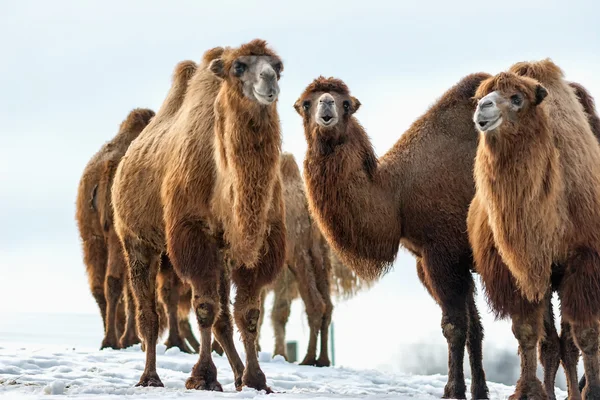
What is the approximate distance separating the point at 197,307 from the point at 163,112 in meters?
2.71

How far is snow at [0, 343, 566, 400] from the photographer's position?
923cm

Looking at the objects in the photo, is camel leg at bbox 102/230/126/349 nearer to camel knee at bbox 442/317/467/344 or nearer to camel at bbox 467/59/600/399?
camel knee at bbox 442/317/467/344

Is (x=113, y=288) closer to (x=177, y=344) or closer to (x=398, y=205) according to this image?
(x=177, y=344)

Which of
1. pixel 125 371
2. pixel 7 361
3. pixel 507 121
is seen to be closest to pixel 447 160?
pixel 507 121

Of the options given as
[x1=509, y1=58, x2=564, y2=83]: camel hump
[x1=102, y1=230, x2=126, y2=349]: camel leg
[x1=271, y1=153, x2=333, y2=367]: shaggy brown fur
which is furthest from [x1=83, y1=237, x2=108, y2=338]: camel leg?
[x1=509, y1=58, x2=564, y2=83]: camel hump

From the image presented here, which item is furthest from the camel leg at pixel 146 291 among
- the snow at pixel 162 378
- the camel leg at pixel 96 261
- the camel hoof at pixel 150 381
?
the camel leg at pixel 96 261

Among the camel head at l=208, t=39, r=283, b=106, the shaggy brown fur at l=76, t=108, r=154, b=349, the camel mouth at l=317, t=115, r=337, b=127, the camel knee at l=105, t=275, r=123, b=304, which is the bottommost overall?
the camel knee at l=105, t=275, r=123, b=304

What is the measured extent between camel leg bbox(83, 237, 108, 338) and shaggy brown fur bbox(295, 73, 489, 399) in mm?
6134

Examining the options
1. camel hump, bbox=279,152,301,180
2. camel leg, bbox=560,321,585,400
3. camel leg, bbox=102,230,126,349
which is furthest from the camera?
camel hump, bbox=279,152,301,180

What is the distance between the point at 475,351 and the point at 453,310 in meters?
0.58

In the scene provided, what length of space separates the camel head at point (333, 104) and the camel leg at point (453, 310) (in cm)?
139

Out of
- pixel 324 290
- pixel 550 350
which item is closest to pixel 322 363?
pixel 324 290

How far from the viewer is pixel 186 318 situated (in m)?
16.7

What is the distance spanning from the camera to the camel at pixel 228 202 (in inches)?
379
